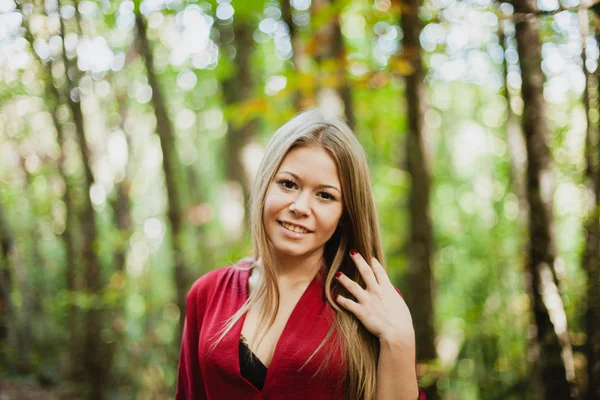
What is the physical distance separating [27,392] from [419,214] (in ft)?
20.6

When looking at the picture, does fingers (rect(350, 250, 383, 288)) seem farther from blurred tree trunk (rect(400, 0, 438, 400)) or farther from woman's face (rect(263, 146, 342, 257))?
blurred tree trunk (rect(400, 0, 438, 400))

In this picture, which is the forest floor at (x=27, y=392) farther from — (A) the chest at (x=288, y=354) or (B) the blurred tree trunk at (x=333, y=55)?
(A) the chest at (x=288, y=354)

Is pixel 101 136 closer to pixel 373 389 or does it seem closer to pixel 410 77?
pixel 410 77

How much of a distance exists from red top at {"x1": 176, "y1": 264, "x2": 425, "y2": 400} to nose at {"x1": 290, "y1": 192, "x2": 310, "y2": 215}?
12.8 inches

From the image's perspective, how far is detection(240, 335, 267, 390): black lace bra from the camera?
69.6 inches

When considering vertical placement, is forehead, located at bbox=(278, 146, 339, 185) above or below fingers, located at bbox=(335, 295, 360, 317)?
above

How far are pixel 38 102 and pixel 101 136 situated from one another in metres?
1.16

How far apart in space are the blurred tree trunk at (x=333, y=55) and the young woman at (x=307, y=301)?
2141 mm

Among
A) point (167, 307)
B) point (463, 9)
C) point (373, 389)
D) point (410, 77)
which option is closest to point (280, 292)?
point (373, 389)

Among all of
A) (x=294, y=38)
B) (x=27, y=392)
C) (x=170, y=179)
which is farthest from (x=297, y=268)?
(x=27, y=392)

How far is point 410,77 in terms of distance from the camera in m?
4.53

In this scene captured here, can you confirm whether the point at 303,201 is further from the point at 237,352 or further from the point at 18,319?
the point at 18,319

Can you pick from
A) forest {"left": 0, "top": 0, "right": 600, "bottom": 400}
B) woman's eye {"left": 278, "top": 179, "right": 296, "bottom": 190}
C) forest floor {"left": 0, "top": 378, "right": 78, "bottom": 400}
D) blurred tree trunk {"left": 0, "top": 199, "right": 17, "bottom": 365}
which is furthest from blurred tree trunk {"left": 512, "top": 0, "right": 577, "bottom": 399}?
blurred tree trunk {"left": 0, "top": 199, "right": 17, "bottom": 365}

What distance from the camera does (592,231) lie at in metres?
3.18
